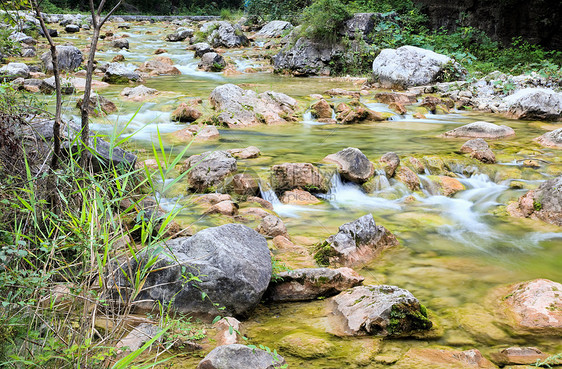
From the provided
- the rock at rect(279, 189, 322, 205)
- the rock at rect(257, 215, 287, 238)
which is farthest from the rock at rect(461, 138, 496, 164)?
the rock at rect(257, 215, 287, 238)

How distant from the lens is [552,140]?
8.44 m

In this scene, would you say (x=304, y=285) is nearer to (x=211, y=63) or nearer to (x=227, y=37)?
(x=211, y=63)

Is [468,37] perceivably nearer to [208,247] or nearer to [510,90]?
[510,90]

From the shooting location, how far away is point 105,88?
12.2m

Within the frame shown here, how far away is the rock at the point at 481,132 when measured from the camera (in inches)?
355

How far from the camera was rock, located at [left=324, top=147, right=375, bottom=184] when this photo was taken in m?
6.61

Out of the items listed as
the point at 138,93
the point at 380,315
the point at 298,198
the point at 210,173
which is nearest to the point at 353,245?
the point at 380,315

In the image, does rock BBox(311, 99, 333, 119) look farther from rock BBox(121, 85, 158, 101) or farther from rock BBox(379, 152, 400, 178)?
rock BBox(121, 85, 158, 101)

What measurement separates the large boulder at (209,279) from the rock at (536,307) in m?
1.86

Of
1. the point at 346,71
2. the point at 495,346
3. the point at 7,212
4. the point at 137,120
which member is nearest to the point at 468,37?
the point at 346,71

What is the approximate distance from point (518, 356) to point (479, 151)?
5.40 meters

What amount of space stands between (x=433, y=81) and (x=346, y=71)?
3.74 m

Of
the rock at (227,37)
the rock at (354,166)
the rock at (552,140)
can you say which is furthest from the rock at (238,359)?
the rock at (227,37)

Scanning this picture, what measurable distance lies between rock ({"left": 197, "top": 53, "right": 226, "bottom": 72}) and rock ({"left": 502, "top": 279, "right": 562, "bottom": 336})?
15021 mm
